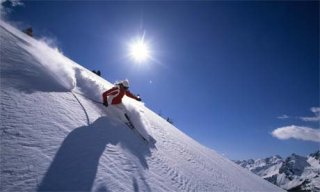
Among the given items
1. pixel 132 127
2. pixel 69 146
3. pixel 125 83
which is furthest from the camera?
pixel 125 83

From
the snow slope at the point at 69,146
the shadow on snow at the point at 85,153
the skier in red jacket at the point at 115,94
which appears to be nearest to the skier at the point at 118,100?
the skier in red jacket at the point at 115,94

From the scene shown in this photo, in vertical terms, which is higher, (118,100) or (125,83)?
(125,83)

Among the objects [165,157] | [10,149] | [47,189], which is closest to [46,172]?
[47,189]

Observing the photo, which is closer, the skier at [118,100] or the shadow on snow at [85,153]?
the shadow on snow at [85,153]

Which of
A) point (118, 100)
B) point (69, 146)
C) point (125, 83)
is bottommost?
point (69, 146)

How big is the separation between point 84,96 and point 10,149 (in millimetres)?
5833

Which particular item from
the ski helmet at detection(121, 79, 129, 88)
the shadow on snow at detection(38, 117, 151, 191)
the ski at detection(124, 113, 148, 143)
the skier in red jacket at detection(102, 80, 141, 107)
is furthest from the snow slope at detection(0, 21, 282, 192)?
the ski helmet at detection(121, 79, 129, 88)

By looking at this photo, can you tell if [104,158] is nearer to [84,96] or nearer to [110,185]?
[110,185]

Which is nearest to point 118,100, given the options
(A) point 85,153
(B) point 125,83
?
(B) point 125,83

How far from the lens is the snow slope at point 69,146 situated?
5.00 m

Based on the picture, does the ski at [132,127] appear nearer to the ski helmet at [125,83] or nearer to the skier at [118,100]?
the skier at [118,100]

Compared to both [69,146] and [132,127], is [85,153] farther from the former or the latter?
[132,127]

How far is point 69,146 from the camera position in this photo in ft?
20.5

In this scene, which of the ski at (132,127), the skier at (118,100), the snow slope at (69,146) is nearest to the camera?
the snow slope at (69,146)
